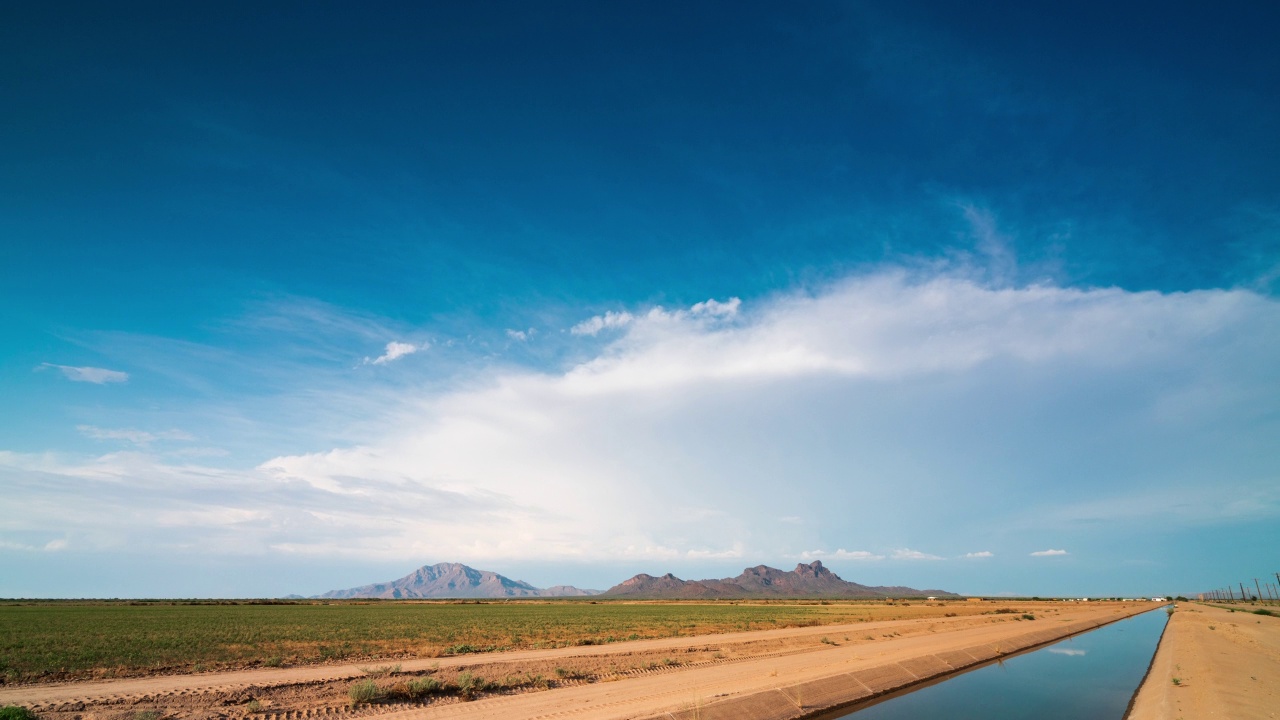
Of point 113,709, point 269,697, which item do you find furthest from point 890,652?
point 113,709

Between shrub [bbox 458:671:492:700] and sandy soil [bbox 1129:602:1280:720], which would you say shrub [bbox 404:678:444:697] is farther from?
sandy soil [bbox 1129:602:1280:720]

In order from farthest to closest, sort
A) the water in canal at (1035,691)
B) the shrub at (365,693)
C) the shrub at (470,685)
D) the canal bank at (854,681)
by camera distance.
→ the water in canal at (1035,691)
the shrub at (470,685)
the canal bank at (854,681)
the shrub at (365,693)

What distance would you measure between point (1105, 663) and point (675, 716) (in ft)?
115

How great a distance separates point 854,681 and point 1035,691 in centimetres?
862

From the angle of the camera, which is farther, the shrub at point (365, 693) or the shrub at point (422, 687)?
the shrub at point (422, 687)

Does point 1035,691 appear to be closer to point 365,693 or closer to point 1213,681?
point 1213,681

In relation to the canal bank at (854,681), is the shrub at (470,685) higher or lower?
higher

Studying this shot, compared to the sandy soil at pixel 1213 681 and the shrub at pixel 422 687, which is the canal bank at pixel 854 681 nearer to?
the shrub at pixel 422 687

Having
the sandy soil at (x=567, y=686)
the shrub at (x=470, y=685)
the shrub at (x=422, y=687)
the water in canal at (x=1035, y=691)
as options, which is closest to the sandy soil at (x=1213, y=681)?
the water in canal at (x=1035, y=691)

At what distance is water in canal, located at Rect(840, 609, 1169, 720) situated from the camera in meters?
21.5

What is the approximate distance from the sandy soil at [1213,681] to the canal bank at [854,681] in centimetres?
809

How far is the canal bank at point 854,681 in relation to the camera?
706 inches

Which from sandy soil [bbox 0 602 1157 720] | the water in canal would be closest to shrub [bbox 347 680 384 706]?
sandy soil [bbox 0 602 1157 720]

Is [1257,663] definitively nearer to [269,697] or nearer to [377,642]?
[269,697]
